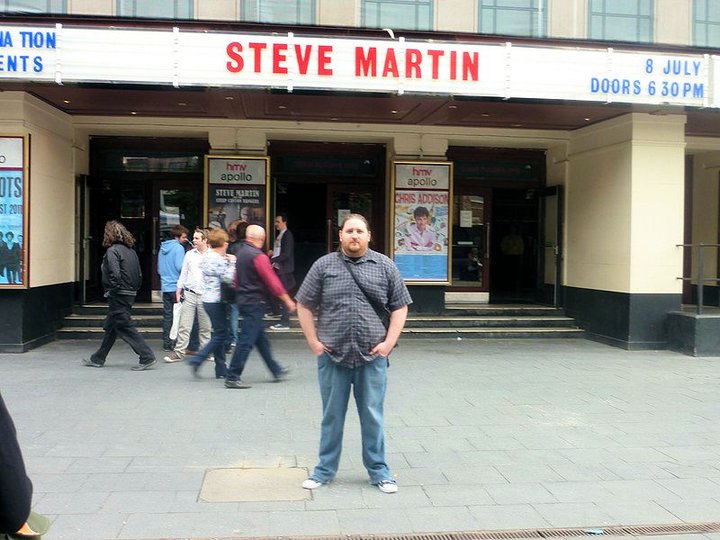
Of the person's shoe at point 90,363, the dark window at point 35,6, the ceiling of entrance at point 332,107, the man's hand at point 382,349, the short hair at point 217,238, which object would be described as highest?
the dark window at point 35,6

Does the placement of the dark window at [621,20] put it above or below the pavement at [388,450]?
above

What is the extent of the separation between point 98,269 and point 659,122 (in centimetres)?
1066

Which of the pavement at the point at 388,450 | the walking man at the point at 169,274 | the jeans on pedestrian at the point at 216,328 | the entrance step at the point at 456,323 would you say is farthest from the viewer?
the entrance step at the point at 456,323

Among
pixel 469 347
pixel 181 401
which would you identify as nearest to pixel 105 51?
pixel 181 401

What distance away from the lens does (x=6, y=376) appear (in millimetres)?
8648

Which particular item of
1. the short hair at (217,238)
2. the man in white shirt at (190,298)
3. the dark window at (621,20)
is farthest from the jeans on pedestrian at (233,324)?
the dark window at (621,20)

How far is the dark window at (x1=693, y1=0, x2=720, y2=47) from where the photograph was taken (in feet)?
41.2

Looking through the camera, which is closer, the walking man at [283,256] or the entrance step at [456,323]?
the entrance step at [456,323]

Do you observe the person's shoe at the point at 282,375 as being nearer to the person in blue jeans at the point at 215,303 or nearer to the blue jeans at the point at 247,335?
the blue jeans at the point at 247,335

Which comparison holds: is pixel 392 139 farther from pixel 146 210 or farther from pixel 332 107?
pixel 146 210

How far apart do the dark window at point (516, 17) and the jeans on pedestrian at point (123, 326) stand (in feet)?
25.7

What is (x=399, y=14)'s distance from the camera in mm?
12000

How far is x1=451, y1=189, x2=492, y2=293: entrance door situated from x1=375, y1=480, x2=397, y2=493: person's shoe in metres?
9.47

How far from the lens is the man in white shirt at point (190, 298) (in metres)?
9.59
